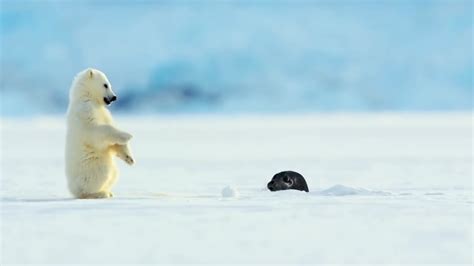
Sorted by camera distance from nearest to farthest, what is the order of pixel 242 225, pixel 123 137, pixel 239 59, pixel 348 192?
pixel 242 225, pixel 123 137, pixel 348 192, pixel 239 59

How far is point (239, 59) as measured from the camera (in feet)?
122

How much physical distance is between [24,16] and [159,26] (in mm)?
6982

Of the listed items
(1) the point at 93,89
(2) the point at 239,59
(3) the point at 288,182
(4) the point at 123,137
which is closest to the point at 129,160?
(4) the point at 123,137

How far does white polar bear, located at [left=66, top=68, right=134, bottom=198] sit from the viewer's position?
4668mm

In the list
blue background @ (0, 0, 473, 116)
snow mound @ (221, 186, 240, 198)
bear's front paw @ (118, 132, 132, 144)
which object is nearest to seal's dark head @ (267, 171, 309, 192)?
snow mound @ (221, 186, 240, 198)

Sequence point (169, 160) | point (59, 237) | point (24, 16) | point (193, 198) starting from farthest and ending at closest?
point (24, 16)
point (169, 160)
point (193, 198)
point (59, 237)

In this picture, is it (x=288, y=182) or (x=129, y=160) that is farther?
(x=288, y=182)

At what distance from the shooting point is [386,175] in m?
7.38

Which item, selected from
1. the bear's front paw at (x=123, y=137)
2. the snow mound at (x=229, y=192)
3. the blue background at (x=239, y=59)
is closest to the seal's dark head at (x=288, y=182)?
the snow mound at (x=229, y=192)

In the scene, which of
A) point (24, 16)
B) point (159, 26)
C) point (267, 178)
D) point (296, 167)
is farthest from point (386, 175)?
point (159, 26)

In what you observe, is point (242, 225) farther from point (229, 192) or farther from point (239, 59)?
point (239, 59)

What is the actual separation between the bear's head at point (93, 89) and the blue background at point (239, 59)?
30.5 metres

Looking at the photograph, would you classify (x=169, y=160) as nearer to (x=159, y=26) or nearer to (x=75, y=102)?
(x=75, y=102)

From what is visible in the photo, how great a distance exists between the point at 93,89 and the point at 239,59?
32647mm
